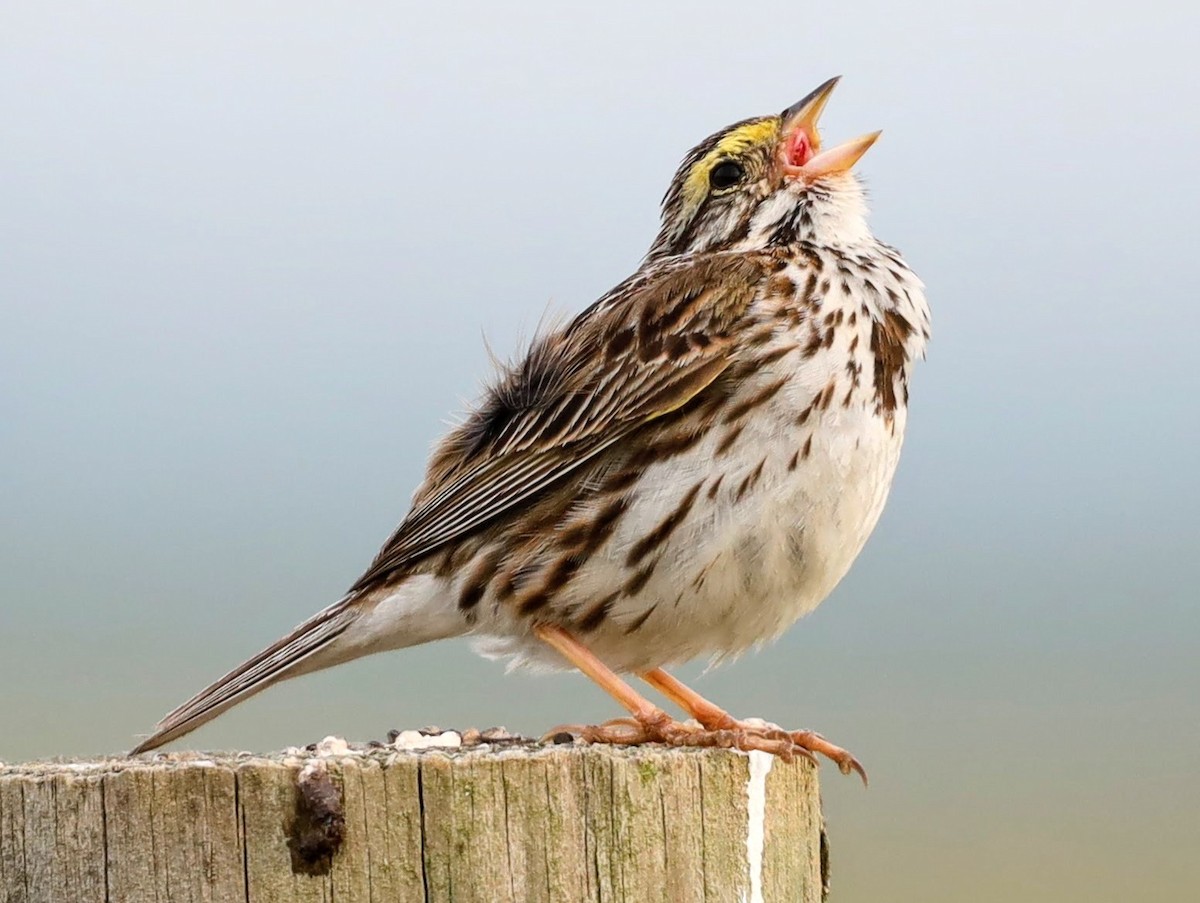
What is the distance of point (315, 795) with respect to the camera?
3641 mm

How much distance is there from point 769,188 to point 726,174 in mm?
215

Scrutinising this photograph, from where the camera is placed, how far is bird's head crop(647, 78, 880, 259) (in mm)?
6316

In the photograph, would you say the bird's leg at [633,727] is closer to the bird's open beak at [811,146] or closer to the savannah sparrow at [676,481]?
the savannah sparrow at [676,481]

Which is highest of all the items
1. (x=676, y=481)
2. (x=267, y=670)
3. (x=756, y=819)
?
(x=676, y=481)

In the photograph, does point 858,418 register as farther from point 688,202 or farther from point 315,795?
point 315,795

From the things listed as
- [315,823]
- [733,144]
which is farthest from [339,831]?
[733,144]

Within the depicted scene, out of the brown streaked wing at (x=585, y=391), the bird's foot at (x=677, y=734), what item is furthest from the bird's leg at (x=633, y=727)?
the brown streaked wing at (x=585, y=391)

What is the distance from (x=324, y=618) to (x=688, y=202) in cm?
238

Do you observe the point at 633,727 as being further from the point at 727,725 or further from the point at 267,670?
the point at 267,670

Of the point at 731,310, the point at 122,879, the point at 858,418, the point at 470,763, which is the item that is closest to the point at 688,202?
the point at 731,310

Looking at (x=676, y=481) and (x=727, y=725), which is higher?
(x=676, y=481)

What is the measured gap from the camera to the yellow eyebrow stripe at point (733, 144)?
6574 millimetres

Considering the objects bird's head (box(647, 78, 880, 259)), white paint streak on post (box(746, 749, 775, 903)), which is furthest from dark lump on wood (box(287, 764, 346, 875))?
bird's head (box(647, 78, 880, 259))

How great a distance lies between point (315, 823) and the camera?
3.64 meters
